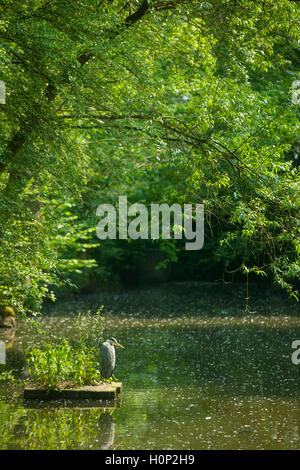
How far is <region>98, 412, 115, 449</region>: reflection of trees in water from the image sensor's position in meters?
7.86

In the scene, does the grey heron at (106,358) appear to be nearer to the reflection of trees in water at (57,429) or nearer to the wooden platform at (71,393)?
the wooden platform at (71,393)

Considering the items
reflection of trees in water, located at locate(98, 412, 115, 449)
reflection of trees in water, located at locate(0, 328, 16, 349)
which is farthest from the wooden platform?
reflection of trees in water, located at locate(0, 328, 16, 349)

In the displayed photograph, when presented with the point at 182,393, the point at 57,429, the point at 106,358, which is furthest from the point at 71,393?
the point at 182,393

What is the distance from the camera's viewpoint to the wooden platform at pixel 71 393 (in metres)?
10.1

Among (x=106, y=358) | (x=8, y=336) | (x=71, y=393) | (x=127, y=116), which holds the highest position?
(x=127, y=116)

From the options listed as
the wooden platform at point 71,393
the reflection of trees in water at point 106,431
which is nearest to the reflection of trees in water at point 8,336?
the wooden platform at point 71,393

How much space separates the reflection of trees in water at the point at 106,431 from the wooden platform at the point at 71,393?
800mm

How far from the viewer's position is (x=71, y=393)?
33.3 feet

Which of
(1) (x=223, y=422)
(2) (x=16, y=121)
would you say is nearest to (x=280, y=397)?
(1) (x=223, y=422)

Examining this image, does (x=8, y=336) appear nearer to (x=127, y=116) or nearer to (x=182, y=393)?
(x=182, y=393)

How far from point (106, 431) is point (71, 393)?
1.84 m
